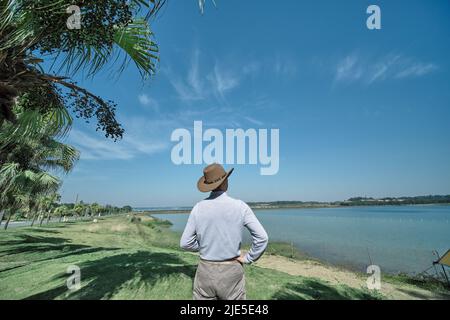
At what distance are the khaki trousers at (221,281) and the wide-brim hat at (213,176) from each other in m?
0.73

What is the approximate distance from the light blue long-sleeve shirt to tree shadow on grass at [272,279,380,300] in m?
4.13

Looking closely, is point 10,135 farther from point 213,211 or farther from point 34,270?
point 34,270

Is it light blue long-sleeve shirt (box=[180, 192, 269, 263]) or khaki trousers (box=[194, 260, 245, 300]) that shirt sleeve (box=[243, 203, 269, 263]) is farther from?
khaki trousers (box=[194, 260, 245, 300])

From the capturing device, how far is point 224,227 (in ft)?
8.09

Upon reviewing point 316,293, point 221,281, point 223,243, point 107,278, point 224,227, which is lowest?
point 316,293

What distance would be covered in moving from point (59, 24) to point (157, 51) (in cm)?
123

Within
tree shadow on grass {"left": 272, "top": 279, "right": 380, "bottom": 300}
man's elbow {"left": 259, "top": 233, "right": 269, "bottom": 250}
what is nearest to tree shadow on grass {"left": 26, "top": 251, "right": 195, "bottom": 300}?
tree shadow on grass {"left": 272, "top": 279, "right": 380, "bottom": 300}

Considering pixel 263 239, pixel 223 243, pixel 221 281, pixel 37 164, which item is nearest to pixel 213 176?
pixel 223 243

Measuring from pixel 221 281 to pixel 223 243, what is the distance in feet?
1.17

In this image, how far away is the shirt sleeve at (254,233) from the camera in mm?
2479

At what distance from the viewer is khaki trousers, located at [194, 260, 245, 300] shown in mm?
2455

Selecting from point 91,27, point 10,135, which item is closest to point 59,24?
point 91,27

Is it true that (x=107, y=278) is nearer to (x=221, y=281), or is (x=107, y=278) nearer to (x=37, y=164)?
(x=221, y=281)

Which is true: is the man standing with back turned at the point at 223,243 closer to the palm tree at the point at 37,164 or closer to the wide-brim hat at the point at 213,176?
the wide-brim hat at the point at 213,176
